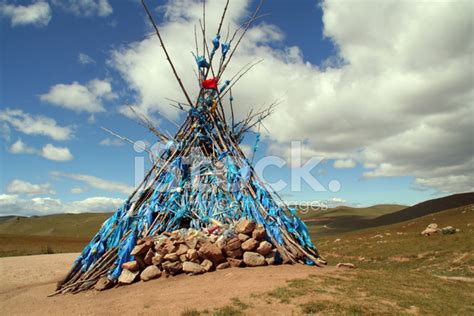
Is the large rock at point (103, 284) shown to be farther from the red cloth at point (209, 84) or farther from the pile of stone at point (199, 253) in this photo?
Answer: the red cloth at point (209, 84)

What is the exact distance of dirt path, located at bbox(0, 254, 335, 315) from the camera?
5739mm

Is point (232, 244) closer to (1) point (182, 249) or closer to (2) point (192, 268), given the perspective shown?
(2) point (192, 268)

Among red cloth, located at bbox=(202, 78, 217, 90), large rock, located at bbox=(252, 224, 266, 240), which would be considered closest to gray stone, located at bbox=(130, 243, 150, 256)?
large rock, located at bbox=(252, 224, 266, 240)

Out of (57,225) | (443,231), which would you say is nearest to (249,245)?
(443,231)

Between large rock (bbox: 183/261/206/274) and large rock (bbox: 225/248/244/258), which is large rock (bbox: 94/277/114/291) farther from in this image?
large rock (bbox: 225/248/244/258)

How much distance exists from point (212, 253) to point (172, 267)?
1005 mm

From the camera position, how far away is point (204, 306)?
5434mm

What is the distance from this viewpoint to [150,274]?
770 centimetres

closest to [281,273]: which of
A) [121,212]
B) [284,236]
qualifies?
[284,236]

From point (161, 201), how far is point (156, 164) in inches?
49.8

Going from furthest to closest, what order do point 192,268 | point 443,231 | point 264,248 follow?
point 443,231, point 264,248, point 192,268

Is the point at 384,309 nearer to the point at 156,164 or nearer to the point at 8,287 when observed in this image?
the point at 156,164

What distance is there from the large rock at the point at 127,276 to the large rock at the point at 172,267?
76cm

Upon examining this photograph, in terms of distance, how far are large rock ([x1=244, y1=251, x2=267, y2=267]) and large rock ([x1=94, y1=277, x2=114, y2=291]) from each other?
10.9 feet
